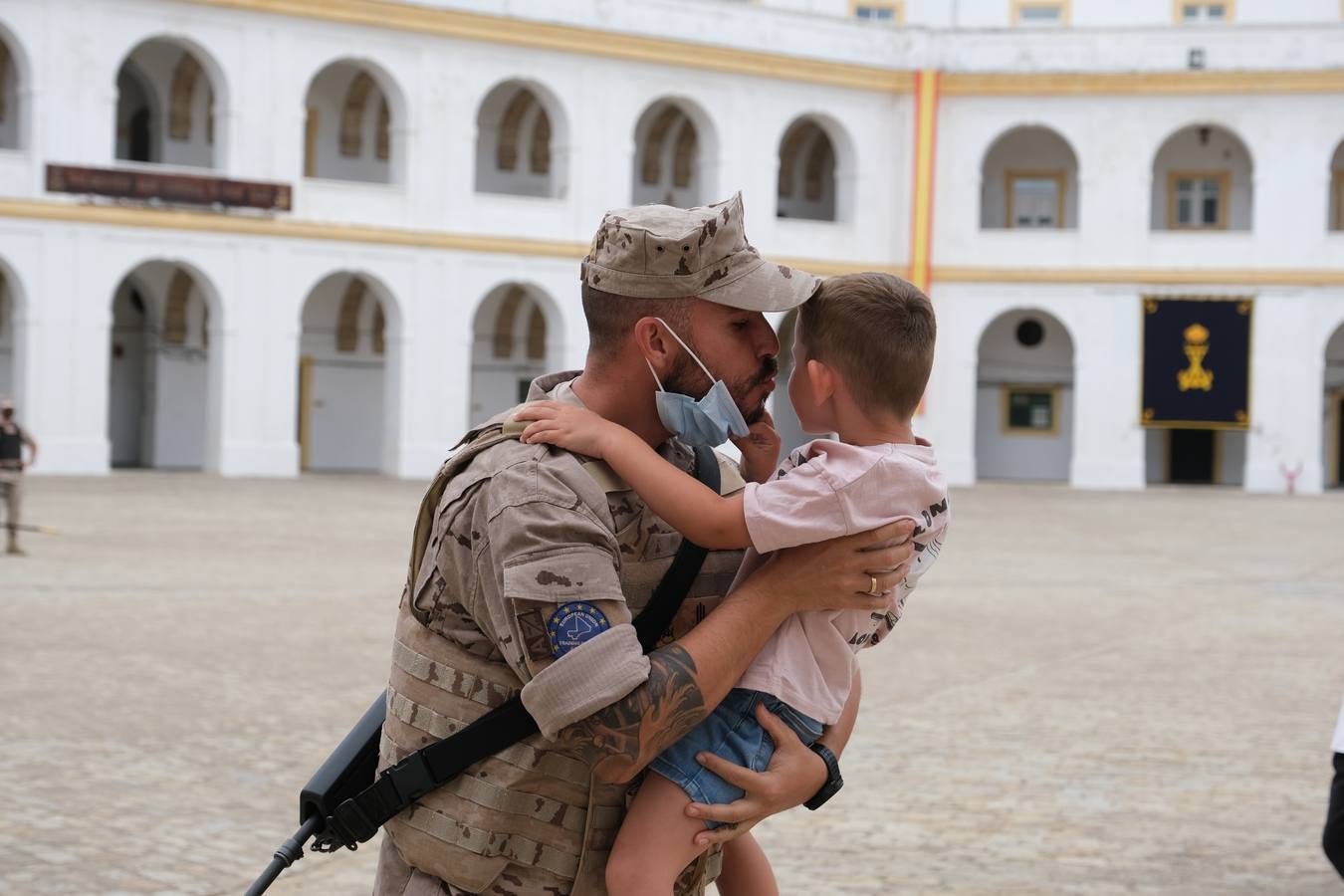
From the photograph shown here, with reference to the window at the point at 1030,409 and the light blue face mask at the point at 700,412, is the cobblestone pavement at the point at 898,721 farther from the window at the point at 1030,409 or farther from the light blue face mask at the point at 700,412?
the window at the point at 1030,409

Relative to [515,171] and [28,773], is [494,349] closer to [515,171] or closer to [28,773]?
[515,171]

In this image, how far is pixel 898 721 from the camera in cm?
931

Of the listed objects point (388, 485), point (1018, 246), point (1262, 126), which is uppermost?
point (1262, 126)

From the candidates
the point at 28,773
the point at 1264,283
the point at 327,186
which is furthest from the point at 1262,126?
the point at 28,773

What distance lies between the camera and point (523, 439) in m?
2.47

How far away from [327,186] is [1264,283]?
64.3 ft

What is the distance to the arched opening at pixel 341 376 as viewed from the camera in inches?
1471

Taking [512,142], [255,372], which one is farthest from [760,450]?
[512,142]

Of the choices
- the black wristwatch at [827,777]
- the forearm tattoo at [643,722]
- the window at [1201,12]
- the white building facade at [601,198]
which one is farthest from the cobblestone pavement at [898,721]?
the window at [1201,12]

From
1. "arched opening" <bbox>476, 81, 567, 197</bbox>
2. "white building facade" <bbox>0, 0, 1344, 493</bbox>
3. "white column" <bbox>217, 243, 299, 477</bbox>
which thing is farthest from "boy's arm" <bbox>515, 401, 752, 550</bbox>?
"arched opening" <bbox>476, 81, 567, 197</bbox>

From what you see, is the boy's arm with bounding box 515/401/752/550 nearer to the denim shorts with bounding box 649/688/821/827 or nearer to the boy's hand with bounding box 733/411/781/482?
the denim shorts with bounding box 649/688/821/827

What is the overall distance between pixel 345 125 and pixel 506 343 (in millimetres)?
5990

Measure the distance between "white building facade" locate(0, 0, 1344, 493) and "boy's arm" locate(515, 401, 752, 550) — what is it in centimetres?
2952

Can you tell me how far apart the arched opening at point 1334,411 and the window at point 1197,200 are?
152 inches
